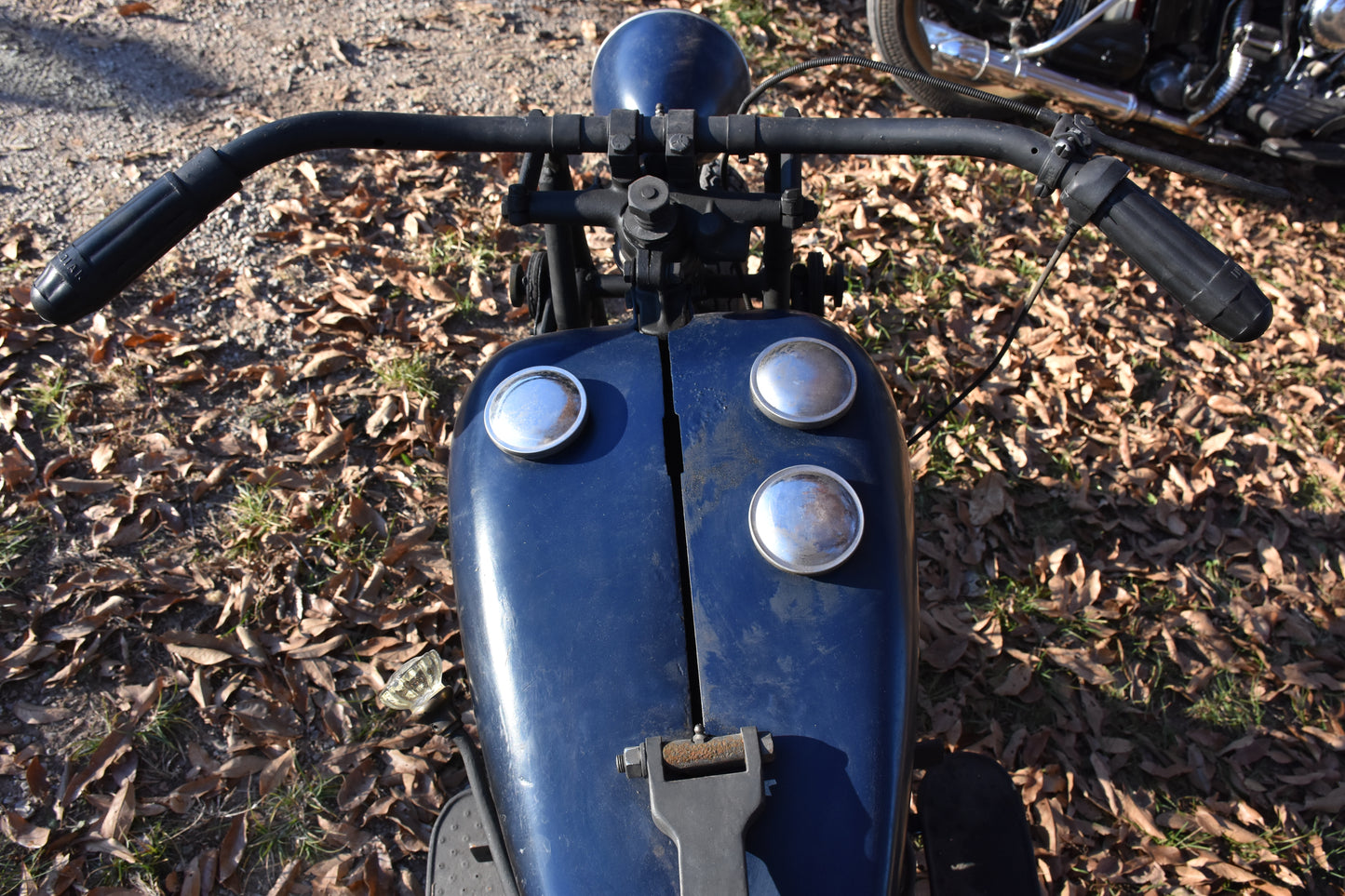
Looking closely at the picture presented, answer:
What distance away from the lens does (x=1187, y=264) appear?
1.36 meters

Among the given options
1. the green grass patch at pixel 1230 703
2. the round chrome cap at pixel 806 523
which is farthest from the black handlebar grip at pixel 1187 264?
the green grass patch at pixel 1230 703

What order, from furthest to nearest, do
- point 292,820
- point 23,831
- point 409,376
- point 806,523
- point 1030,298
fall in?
point 409,376 → point 292,820 → point 23,831 → point 1030,298 → point 806,523

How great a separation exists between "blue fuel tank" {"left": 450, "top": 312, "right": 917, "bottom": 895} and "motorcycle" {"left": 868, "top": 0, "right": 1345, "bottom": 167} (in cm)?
358

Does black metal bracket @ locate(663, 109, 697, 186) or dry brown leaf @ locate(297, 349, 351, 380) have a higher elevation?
dry brown leaf @ locate(297, 349, 351, 380)

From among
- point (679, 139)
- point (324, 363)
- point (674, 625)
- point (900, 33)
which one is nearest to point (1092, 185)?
point (679, 139)

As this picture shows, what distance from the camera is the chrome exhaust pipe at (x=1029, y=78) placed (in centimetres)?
434

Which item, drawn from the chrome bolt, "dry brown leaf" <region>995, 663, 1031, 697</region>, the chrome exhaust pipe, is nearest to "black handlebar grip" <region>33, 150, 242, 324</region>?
the chrome bolt

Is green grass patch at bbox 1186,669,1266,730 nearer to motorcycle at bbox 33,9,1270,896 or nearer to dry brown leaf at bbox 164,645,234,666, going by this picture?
motorcycle at bbox 33,9,1270,896

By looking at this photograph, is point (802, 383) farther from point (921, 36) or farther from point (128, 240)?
point (921, 36)

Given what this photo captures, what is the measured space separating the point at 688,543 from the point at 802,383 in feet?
1.12

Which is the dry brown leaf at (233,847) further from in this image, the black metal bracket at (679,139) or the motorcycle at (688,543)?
the black metal bracket at (679,139)

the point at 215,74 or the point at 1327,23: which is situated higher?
the point at 215,74

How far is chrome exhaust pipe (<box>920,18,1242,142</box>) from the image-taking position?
4.34m

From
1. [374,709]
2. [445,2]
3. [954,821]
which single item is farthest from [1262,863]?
[445,2]
